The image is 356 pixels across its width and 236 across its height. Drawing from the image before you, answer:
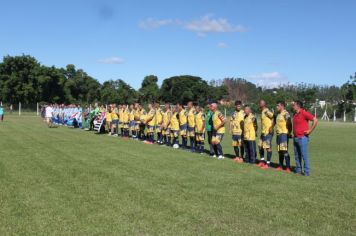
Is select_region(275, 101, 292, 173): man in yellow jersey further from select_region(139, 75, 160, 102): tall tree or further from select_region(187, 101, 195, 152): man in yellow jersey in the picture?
select_region(139, 75, 160, 102): tall tree

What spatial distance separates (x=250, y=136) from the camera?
14203 millimetres

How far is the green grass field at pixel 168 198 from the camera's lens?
22.3 ft

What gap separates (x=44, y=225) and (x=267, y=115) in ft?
28.0

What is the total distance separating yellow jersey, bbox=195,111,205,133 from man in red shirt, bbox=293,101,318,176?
5402mm

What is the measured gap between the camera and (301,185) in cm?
1034

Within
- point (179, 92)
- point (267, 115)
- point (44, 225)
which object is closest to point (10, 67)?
point (179, 92)

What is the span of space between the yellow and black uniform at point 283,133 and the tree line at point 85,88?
222 ft

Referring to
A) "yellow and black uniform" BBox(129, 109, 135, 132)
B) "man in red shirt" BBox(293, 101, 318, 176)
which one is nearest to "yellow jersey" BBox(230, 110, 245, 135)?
"man in red shirt" BBox(293, 101, 318, 176)

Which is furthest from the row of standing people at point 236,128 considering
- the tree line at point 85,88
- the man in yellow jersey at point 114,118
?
the tree line at point 85,88

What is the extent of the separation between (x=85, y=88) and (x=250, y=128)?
3192 inches

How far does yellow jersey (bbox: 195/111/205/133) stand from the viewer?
17.4 meters

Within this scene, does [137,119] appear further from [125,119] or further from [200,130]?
[200,130]

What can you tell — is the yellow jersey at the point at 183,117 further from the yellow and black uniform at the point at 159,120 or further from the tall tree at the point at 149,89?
the tall tree at the point at 149,89

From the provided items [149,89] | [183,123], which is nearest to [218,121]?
[183,123]
